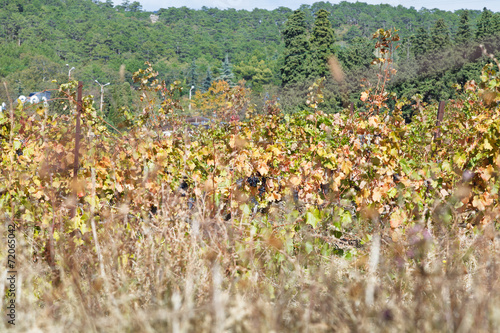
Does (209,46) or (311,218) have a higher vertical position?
(311,218)

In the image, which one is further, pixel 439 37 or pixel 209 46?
pixel 209 46

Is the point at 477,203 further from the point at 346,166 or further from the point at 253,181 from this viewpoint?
→ the point at 253,181

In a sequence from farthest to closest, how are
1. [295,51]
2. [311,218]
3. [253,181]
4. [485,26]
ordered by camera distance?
[295,51]
[485,26]
[253,181]
[311,218]

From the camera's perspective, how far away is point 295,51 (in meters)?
42.5

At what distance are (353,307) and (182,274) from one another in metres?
0.97

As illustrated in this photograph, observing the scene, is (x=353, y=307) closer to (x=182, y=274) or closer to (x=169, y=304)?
(x=169, y=304)

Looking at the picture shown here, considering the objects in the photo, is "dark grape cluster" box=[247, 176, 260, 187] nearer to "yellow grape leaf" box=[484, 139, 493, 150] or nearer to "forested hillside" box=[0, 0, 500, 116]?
"yellow grape leaf" box=[484, 139, 493, 150]

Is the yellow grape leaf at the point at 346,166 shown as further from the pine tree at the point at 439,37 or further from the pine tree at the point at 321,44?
the pine tree at the point at 439,37

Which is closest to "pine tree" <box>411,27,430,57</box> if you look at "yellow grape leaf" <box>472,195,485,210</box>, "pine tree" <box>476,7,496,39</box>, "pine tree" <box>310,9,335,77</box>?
"pine tree" <box>476,7,496,39</box>

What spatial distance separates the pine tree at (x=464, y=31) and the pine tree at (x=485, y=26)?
0.71 m

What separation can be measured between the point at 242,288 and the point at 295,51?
41.3m

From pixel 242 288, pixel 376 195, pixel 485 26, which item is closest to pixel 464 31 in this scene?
pixel 485 26

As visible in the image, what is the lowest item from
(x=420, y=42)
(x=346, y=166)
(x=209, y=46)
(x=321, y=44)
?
(x=209, y=46)

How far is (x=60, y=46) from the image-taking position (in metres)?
104
